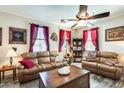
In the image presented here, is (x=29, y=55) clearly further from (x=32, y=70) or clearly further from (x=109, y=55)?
(x=109, y=55)

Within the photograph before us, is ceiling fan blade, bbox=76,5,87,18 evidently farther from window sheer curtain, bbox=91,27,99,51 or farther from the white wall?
window sheer curtain, bbox=91,27,99,51

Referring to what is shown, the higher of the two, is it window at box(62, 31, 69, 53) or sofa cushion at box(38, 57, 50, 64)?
window at box(62, 31, 69, 53)

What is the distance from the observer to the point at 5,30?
3.35 meters

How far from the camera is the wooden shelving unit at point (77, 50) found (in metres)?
5.75

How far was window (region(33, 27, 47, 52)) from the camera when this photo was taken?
4406mm

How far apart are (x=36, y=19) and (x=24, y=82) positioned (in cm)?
257

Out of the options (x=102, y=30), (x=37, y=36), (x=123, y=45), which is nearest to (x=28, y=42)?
(x=37, y=36)

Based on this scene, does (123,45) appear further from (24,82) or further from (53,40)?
(24,82)

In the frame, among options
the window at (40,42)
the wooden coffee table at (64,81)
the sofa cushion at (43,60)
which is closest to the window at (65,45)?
the window at (40,42)

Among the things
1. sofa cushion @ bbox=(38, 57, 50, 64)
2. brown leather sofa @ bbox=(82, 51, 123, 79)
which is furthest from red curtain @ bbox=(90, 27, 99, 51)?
sofa cushion @ bbox=(38, 57, 50, 64)

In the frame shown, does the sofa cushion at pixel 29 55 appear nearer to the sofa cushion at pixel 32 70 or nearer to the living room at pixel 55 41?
the living room at pixel 55 41

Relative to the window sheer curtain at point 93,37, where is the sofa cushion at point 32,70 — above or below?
below

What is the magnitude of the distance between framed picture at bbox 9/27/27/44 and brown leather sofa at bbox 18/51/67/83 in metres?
0.58

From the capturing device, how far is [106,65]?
135 inches
